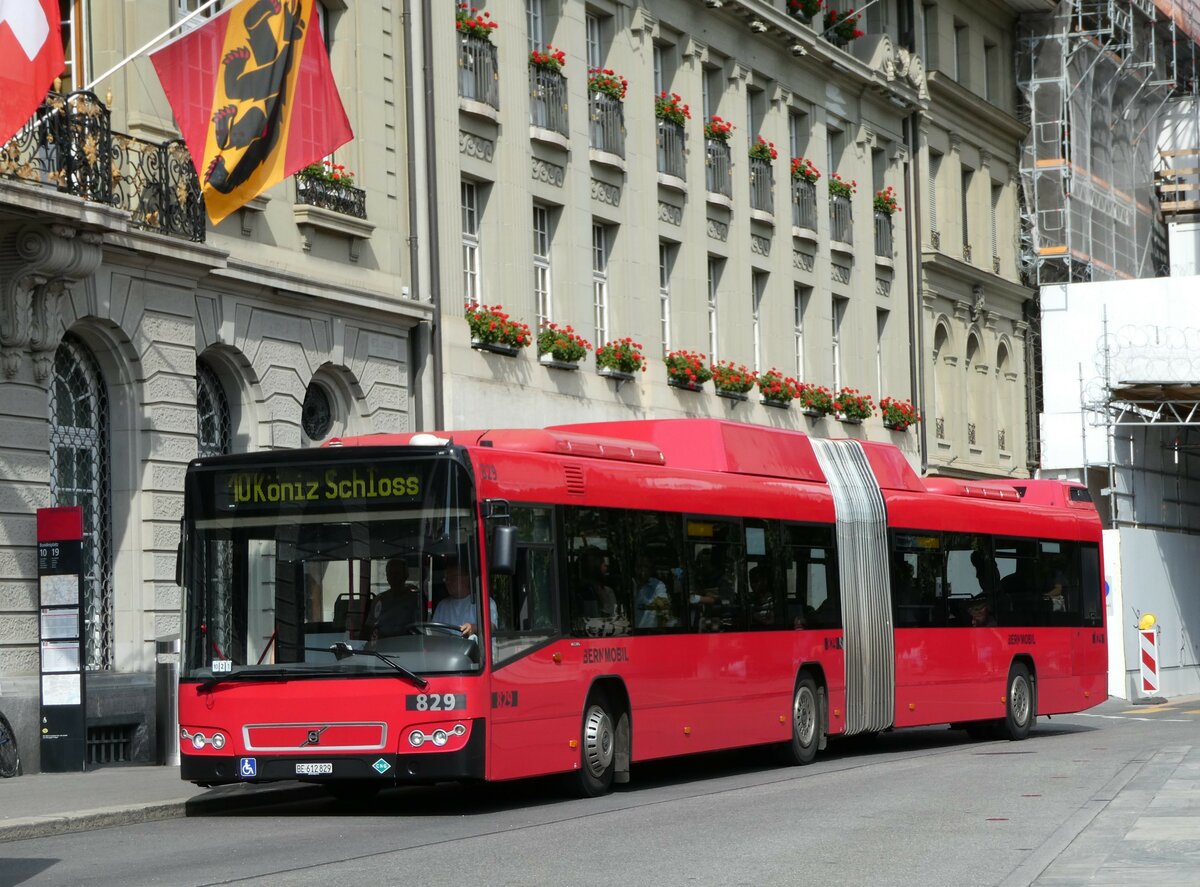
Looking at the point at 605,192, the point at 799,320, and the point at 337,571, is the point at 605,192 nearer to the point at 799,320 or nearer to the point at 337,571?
the point at 799,320

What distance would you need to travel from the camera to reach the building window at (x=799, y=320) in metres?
38.8

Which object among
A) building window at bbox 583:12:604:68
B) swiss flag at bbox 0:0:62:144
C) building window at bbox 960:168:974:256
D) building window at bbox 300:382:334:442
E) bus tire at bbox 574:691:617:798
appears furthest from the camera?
building window at bbox 960:168:974:256

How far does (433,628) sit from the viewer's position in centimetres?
1549

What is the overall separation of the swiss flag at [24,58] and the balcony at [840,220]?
925 inches

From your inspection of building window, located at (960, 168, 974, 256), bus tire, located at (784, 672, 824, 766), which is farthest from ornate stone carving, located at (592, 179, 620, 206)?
building window, located at (960, 168, 974, 256)

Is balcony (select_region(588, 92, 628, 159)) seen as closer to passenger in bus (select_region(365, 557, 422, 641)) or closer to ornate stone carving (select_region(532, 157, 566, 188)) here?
ornate stone carving (select_region(532, 157, 566, 188))

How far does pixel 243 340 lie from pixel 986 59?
28759 mm

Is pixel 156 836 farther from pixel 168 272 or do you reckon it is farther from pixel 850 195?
pixel 850 195

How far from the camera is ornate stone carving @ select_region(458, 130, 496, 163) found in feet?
91.9

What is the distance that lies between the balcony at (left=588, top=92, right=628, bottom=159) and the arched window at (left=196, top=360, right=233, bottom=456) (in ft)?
31.0

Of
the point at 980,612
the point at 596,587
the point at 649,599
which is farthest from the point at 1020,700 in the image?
the point at 596,587

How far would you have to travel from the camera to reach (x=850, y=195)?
135 feet

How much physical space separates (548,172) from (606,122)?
1.98 m

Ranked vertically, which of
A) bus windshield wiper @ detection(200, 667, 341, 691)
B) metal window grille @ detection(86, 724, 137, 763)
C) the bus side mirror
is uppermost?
the bus side mirror
